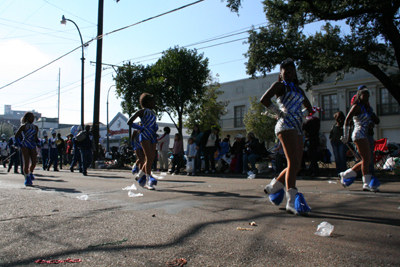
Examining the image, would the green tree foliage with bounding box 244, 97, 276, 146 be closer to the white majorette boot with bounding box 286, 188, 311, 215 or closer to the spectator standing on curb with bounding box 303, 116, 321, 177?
the spectator standing on curb with bounding box 303, 116, 321, 177

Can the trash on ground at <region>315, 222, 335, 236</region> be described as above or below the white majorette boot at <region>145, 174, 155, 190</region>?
below

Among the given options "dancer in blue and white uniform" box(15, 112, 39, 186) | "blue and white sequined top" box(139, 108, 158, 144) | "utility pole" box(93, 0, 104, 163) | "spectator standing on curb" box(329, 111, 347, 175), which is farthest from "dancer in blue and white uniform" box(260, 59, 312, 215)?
"utility pole" box(93, 0, 104, 163)

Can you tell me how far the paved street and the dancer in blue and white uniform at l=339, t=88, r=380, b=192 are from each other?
2.52 ft

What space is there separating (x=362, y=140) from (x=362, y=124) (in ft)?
1.07

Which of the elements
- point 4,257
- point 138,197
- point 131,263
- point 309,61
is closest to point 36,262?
point 4,257

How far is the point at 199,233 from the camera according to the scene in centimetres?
333

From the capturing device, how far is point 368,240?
10.1 feet

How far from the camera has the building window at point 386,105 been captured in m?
30.5

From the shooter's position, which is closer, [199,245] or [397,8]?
[199,245]

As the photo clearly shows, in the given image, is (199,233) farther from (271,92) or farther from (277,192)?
(271,92)

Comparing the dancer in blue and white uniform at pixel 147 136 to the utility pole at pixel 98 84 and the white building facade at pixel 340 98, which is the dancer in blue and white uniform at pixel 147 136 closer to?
the utility pole at pixel 98 84

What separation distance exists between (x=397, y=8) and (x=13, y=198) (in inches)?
613

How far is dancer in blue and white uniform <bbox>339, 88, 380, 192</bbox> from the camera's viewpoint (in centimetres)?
609

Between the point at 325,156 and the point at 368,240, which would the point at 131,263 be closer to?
the point at 368,240
